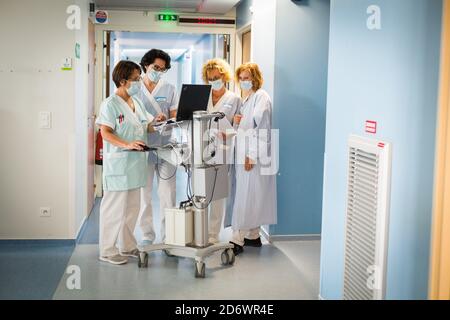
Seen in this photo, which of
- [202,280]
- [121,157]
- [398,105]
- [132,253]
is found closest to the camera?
[398,105]

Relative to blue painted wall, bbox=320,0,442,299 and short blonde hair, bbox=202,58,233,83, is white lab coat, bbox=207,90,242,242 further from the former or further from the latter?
blue painted wall, bbox=320,0,442,299

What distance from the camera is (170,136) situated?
4.71 m

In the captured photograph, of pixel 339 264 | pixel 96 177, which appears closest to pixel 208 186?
pixel 339 264

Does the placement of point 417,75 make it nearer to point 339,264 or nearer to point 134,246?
point 339,264

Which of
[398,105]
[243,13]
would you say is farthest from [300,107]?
[398,105]

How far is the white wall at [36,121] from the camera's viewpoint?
14.9 ft

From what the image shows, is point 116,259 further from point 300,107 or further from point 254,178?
point 300,107

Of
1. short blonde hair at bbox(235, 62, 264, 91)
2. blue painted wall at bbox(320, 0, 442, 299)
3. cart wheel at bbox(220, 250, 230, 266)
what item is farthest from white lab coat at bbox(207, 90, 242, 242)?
blue painted wall at bbox(320, 0, 442, 299)

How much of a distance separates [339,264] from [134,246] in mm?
1841

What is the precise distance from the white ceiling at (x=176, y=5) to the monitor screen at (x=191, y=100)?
2206 millimetres

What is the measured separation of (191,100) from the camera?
12.9ft

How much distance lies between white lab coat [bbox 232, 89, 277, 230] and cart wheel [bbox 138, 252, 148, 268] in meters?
0.78

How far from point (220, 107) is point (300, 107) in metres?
0.73

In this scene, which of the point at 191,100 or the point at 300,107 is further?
the point at 300,107
